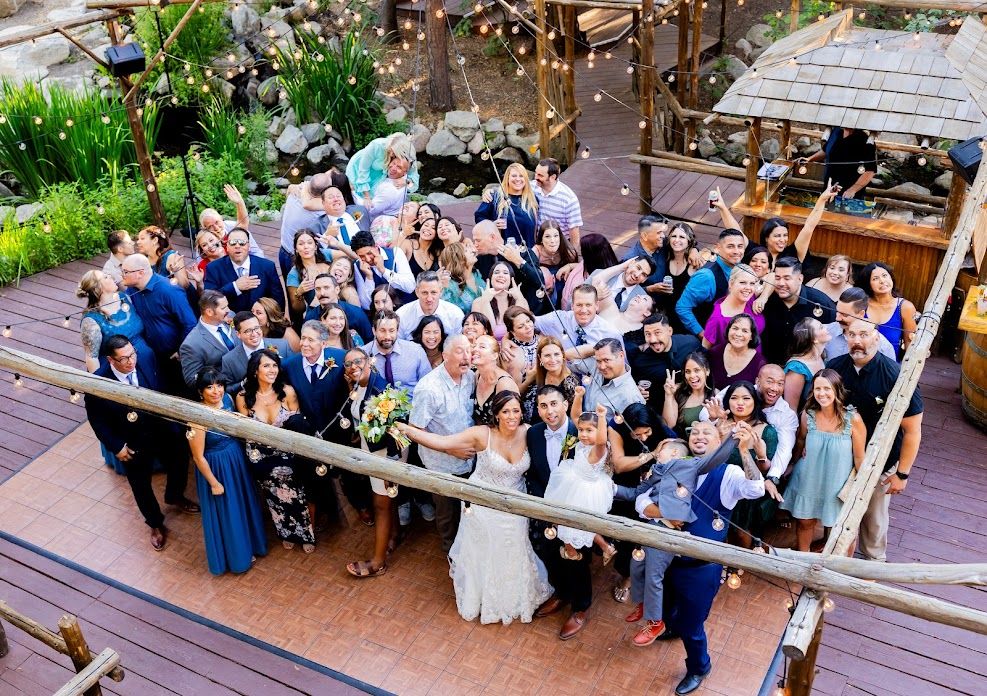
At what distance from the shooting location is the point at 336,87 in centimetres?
1188

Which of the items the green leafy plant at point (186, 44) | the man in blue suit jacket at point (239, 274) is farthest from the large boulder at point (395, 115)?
the man in blue suit jacket at point (239, 274)

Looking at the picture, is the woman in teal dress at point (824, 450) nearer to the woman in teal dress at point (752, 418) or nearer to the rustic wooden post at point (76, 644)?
the woman in teal dress at point (752, 418)

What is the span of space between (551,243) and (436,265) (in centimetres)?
76

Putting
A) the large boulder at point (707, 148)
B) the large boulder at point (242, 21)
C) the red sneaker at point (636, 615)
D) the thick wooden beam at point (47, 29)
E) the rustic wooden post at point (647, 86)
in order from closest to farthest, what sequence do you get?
the red sneaker at point (636, 615), the thick wooden beam at point (47, 29), the rustic wooden post at point (647, 86), the large boulder at point (707, 148), the large boulder at point (242, 21)

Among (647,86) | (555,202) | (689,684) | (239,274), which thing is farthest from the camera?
(647,86)

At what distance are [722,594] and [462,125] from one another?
8.19 m

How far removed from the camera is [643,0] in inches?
344

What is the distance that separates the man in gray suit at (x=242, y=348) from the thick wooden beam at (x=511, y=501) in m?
1.02

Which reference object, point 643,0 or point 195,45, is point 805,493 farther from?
point 195,45

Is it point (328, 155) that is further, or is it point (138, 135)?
point (328, 155)

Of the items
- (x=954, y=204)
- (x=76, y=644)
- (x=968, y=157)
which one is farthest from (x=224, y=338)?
(x=954, y=204)

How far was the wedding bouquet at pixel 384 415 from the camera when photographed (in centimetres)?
515

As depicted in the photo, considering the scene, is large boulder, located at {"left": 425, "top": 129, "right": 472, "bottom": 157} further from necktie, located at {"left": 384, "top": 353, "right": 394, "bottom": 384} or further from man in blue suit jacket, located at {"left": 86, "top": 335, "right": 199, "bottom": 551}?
necktie, located at {"left": 384, "top": 353, "right": 394, "bottom": 384}

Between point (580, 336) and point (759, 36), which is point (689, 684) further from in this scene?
point (759, 36)
